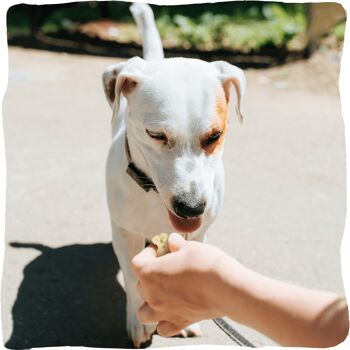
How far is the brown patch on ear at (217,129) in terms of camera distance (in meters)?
1.99

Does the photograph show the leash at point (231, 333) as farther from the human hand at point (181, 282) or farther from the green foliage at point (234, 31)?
the green foliage at point (234, 31)

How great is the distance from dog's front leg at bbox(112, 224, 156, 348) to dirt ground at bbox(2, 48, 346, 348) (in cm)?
8

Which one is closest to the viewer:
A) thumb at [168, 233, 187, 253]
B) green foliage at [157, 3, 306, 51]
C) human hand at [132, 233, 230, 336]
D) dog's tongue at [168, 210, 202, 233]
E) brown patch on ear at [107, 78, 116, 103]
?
human hand at [132, 233, 230, 336]

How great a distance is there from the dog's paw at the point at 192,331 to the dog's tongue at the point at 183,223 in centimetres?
54

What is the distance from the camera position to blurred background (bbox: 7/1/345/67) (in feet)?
22.3

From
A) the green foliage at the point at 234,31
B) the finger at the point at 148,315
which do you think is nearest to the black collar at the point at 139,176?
the finger at the point at 148,315

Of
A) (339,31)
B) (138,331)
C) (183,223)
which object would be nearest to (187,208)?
(183,223)

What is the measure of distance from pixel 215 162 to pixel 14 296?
1.21 m

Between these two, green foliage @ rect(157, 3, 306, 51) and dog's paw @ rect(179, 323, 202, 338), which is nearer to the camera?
dog's paw @ rect(179, 323, 202, 338)

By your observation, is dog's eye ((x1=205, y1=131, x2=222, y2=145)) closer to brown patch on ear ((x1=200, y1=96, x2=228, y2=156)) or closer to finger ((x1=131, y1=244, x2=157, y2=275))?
brown patch on ear ((x1=200, y1=96, x2=228, y2=156))

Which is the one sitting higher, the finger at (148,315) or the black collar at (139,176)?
the black collar at (139,176)

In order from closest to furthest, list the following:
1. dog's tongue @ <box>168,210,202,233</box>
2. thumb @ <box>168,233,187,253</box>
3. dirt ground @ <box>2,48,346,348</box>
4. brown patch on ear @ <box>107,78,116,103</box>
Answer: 1. thumb @ <box>168,233,187,253</box>
2. dog's tongue @ <box>168,210,202,233</box>
3. brown patch on ear @ <box>107,78,116,103</box>
4. dirt ground @ <box>2,48,346,348</box>

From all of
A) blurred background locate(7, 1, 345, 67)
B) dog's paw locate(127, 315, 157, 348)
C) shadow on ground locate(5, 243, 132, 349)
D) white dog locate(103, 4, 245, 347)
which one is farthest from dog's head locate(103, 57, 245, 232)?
blurred background locate(7, 1, 345, 67)

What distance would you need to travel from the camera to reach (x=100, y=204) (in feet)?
12.1
